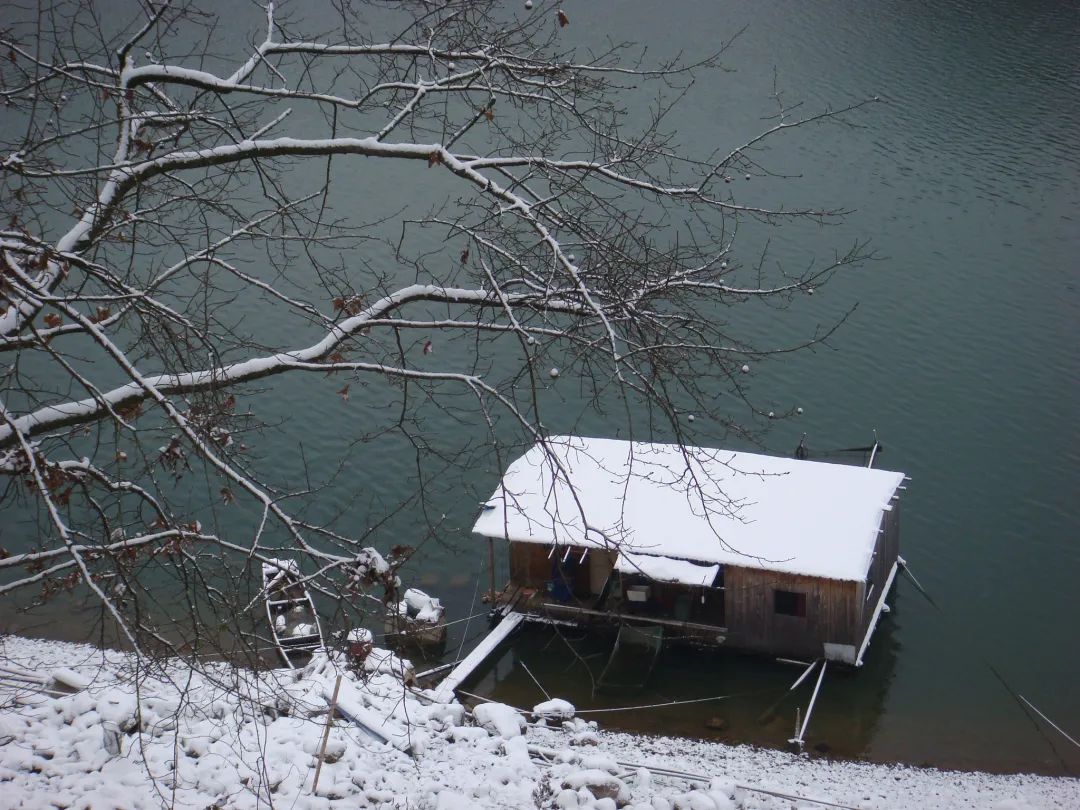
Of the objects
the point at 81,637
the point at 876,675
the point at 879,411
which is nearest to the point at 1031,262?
the point at 879,411

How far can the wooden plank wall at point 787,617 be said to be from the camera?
17.6 meters

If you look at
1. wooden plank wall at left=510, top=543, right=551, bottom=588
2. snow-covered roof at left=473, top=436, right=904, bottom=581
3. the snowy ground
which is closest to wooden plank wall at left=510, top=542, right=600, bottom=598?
wooden plank wall at left=510, top=543, right=551, bottom=588

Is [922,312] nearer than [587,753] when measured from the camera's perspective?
No

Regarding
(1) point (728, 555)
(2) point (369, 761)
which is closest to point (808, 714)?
(1) point (728, 555)

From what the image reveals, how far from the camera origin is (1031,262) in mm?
32250

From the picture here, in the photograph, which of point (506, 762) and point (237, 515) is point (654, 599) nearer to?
point (506, 762)

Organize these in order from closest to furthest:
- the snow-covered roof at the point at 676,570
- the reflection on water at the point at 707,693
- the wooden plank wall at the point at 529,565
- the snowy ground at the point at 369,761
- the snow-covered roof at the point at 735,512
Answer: the snowy ground at the point at 369,761, the reflection on water at the point at 707,693, the snow-covered roof at the point at 676,570, the snow-covered roof at the point at 735,512, the wooden plank wall at the point at 529,565

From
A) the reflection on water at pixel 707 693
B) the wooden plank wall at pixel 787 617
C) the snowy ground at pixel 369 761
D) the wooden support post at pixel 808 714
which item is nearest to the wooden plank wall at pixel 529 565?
the reflection on water at pixel 707 693

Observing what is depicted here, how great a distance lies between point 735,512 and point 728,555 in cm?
132

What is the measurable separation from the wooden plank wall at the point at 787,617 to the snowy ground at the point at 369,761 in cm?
247

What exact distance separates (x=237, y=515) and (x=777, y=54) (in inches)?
1157

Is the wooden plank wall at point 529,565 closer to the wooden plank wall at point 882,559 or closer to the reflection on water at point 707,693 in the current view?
the reflection on water at point 707,693

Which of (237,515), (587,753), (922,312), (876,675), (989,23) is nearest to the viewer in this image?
(587,753)

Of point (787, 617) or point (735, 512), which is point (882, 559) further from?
point (735, 512)
